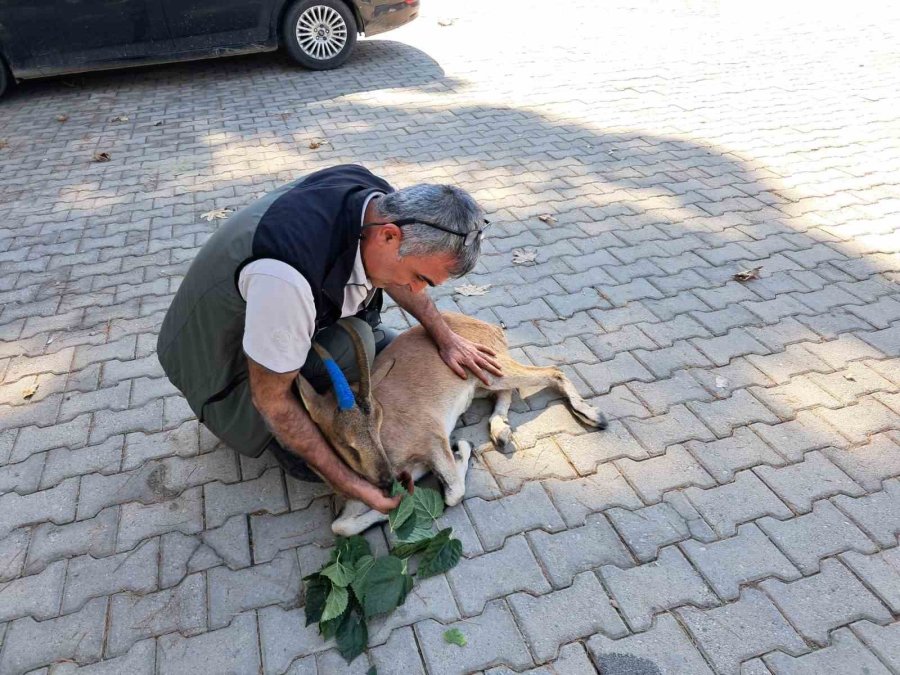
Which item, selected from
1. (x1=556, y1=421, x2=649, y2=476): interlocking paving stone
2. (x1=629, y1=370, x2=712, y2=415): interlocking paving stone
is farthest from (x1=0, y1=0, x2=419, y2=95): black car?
(x1=556, y1=421, x2=649, y2=476): interlocking paving stone

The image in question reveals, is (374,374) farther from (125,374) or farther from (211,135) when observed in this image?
Answer: (211,135)

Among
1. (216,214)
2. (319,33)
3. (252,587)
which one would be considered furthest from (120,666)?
(319,33)

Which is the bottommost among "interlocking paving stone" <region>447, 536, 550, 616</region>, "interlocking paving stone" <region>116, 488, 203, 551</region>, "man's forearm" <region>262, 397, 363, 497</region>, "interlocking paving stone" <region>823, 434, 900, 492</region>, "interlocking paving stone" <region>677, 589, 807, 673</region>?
"interlocking paving stone" <region>116, 488, 203, 551</region>

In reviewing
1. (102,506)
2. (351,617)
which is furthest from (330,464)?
(102,506)

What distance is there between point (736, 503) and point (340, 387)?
71.3 inches

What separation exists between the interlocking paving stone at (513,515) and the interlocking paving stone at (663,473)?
0.43m

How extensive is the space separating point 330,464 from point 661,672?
1.41 m

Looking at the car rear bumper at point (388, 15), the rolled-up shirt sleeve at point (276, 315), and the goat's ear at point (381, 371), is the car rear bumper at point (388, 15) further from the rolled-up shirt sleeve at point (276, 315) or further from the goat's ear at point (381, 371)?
the rolled-up shirt sleeve at point (276, 315)

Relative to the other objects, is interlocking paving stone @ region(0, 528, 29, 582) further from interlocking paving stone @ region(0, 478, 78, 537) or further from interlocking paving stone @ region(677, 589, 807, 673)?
interlocking paving stone @ region(677, 589, 807, 673)

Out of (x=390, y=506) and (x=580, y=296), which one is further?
(x=580, y=296)

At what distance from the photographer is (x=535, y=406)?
3502mm

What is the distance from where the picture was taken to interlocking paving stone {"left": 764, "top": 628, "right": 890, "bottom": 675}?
2.26 m

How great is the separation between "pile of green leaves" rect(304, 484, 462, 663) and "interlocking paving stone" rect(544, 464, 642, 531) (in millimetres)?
487

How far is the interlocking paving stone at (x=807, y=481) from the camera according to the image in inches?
113
